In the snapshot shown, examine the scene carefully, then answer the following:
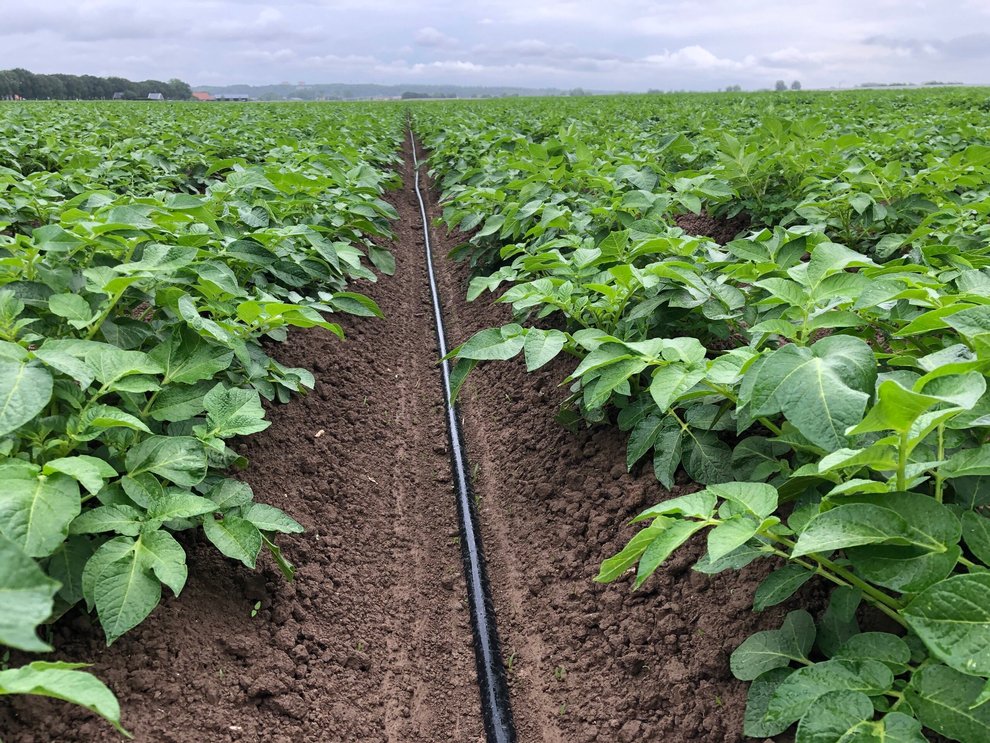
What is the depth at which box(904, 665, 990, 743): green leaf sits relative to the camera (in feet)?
3.46

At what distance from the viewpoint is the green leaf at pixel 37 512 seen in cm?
133

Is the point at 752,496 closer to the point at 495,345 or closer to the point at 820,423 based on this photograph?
the point at 820,423

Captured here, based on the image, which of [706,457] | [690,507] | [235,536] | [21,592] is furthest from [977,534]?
[235,536]

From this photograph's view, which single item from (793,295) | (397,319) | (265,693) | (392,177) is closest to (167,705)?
(265,693)

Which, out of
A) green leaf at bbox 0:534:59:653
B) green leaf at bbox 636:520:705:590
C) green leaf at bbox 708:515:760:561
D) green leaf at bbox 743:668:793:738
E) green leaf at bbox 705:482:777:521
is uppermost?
green leaf at bbox 0:534:59:653

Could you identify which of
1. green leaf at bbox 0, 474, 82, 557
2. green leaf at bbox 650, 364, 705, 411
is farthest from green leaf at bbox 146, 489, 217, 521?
green leaf at bbox 650, 364, 705, 411

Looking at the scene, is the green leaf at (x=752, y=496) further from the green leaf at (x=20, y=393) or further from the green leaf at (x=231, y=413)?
the green leaf at (x=20, y=393)

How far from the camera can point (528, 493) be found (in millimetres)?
2773

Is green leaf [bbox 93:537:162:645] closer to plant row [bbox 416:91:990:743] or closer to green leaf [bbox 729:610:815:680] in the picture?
plant row [bbox 416:91:990:743]

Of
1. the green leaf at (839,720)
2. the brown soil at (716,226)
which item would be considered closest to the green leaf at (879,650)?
the green leaf at (839,720)

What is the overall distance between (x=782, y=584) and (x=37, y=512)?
1564 mm

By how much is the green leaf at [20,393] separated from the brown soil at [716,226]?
3976mm

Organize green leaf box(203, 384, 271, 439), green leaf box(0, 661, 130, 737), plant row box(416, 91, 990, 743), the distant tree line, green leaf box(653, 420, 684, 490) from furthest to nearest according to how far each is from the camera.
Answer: the distant tree line, green leaf box(653, 420, 684, 490), green leaf box(203, 384, 271, 439), plant row box(416, 91, 990, 743), green leaf box(0, 661, 130, 737)

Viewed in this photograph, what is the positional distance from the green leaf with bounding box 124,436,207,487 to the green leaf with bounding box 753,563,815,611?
1394mm
